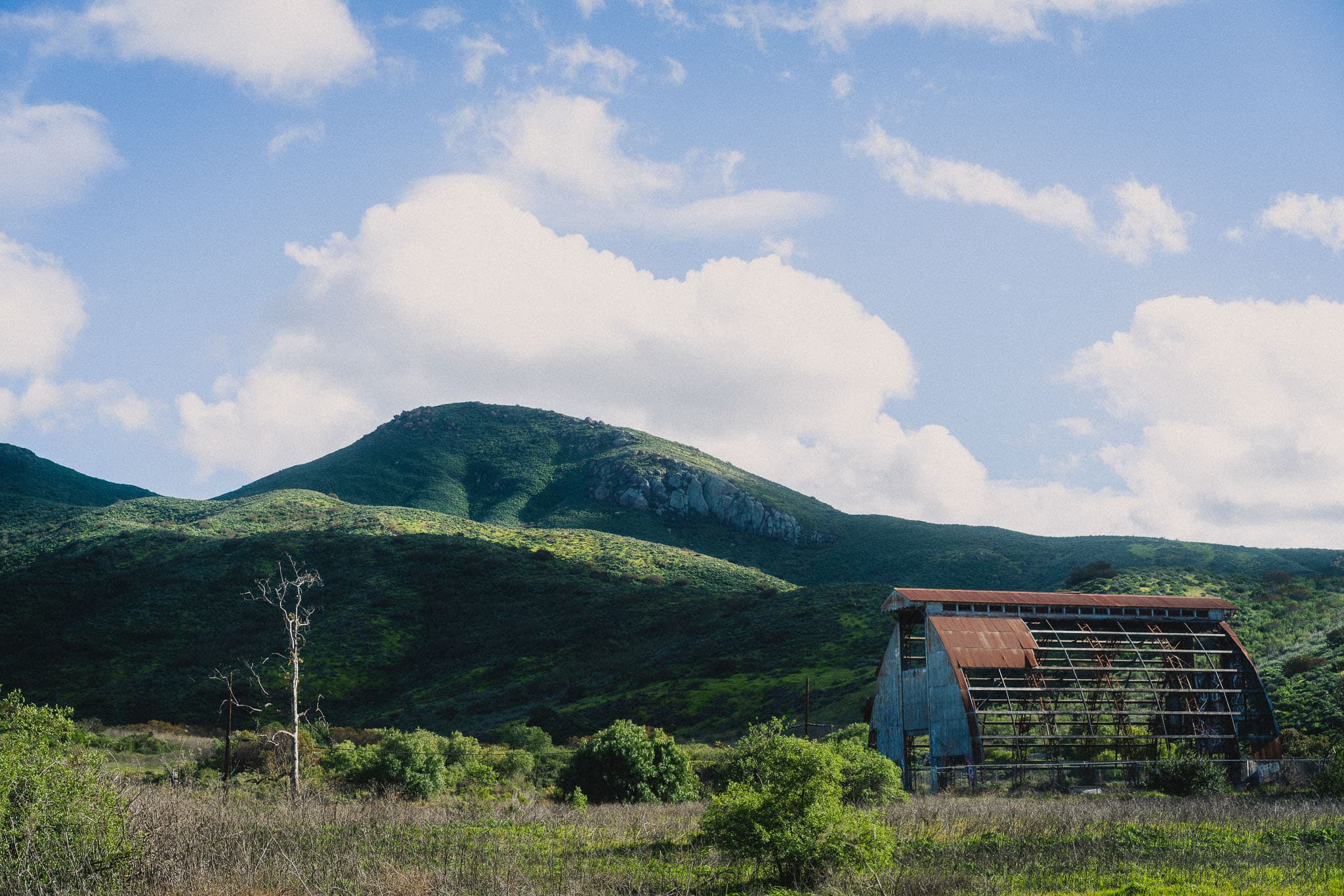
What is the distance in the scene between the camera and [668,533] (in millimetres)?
140125

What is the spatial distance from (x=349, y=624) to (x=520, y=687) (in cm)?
2204

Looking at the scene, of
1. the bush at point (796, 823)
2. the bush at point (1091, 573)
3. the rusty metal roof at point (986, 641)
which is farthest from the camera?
the bush at point (1091, 573)

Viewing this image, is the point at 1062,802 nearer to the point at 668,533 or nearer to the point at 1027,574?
the point at 1027,574

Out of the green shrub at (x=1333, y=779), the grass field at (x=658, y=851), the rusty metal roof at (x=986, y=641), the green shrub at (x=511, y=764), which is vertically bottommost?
the green shrub at (x=511, y=764)

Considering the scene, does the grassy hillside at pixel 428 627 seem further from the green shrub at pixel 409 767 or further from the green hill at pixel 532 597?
the green shrub at pixel 409 767

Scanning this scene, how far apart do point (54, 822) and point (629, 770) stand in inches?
763

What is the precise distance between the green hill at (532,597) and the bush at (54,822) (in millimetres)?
42301

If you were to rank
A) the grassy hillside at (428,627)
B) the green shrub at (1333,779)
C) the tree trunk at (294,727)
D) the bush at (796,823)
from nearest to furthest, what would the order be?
the bush at (796,823) < the tree trunk at (294,727) < the green shrub at (1333,779) < the grassy hillside at (428,627)

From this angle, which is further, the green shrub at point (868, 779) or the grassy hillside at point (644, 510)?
the grassy hillside at point (644, 510)

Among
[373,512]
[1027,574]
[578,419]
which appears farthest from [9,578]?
[578,419]

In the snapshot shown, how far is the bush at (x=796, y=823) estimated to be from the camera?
51.3 ft

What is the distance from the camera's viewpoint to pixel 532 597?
90.6m

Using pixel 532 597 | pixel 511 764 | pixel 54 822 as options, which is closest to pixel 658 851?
pixel 54 822

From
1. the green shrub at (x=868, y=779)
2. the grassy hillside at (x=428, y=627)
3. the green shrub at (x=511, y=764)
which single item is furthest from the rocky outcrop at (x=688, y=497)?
the green shrub at (x=868, y=779)
